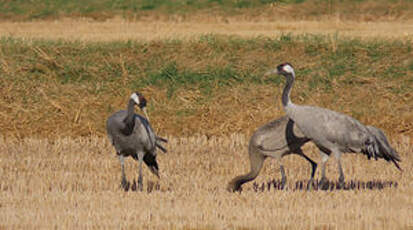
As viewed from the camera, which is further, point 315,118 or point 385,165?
point 385,165

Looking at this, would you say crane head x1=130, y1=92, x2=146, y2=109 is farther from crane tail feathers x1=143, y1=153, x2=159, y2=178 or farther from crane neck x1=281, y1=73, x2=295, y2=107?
crane neck x1=281, y1=73, x2=295, y2=107

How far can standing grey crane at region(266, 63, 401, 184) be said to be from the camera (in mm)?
11828

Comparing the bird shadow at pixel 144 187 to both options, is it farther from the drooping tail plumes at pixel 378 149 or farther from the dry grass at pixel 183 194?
the drooping tail plumes at pixel 378 149

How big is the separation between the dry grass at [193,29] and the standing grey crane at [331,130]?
47.3 ft

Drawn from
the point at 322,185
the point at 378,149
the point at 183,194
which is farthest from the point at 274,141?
the point at 183,194

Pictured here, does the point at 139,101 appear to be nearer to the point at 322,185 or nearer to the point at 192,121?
the point at 322,185

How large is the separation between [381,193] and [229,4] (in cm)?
3015

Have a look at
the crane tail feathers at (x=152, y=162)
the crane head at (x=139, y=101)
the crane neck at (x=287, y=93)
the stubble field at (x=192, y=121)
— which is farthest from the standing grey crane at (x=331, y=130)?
the crane tail feathers at (x=152, y=162)

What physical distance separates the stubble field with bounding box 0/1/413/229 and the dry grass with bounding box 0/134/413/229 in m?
0.03

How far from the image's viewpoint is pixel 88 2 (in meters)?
42.8

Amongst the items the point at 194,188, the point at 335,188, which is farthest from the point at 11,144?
the point at 335,188

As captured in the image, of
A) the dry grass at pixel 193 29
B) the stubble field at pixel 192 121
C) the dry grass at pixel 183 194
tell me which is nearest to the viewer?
the dry grass at pixel 183 194

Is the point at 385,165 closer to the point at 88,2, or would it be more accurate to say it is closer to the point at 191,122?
the point at 191,122

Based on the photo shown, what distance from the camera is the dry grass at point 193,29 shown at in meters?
27.9
